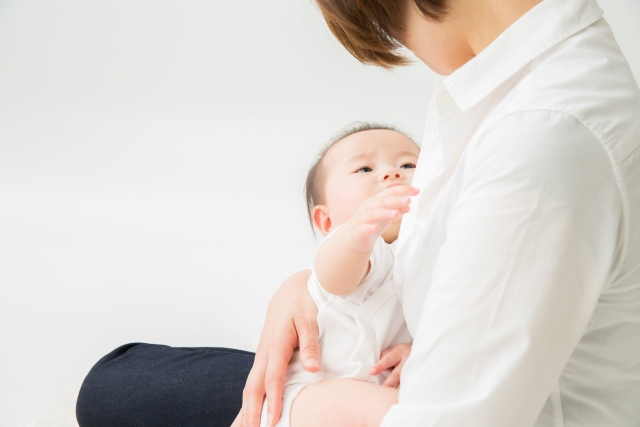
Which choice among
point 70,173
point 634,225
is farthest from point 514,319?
point 70,173

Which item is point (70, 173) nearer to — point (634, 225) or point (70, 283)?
point (70, 283)

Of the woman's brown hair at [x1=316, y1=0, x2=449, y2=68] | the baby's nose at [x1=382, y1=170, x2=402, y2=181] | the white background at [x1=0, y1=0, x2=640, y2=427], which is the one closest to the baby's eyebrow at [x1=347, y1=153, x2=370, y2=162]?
the baby's nose at [x1=382, y1=170, x2=402, y2=181]

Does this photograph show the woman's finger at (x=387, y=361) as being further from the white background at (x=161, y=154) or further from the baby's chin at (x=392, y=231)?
the white background at (x=161, y=154)

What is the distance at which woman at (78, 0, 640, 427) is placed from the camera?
0.65 metres

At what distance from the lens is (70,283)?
2.17m

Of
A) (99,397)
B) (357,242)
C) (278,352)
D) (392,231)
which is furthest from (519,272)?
(99,397)

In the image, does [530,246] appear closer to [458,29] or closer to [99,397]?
[458,29]

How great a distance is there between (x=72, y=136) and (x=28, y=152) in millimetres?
182

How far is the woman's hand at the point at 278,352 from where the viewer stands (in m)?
1.01

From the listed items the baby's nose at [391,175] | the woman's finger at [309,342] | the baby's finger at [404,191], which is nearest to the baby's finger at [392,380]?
the woman's finger at [309,342]

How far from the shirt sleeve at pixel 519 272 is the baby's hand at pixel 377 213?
0.38 ft

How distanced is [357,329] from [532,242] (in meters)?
0.47

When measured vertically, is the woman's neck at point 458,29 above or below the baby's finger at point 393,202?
above

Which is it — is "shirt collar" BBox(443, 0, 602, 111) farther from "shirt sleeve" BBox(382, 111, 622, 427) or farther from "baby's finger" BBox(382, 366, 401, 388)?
"baby's finger" BBox(382, 366, 401, 388)
